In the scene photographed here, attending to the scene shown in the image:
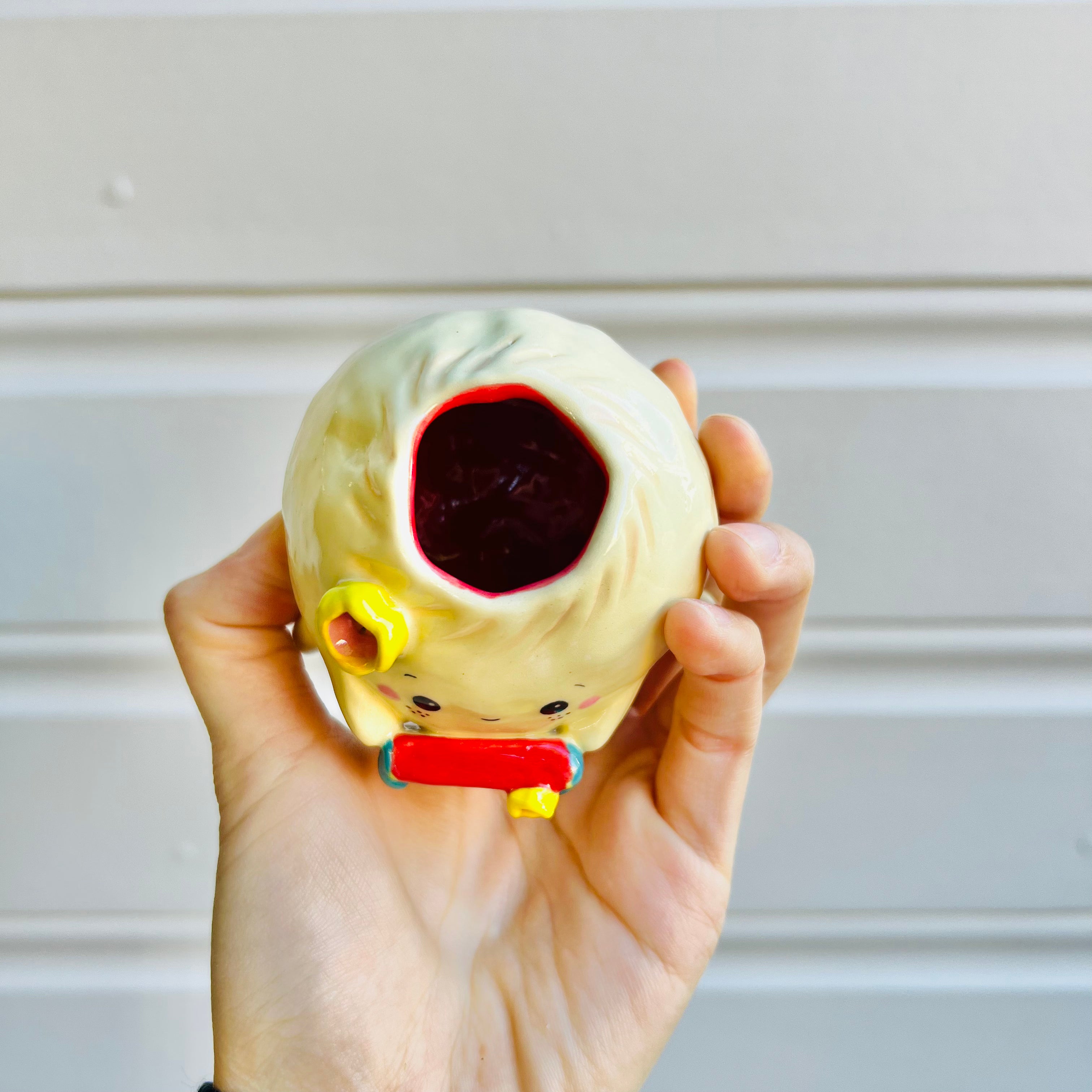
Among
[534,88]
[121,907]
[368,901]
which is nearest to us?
[368,901]

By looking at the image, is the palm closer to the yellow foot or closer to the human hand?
the human hand

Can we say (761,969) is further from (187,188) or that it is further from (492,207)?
(187,188)

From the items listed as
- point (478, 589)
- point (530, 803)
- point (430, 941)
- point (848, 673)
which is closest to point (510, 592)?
point (478, 589)

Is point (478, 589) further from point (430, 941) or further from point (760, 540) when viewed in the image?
point (430, 941)

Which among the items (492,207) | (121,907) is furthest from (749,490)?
(121,907)

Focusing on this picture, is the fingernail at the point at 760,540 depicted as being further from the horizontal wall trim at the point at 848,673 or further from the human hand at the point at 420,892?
the horizontal wall trim at the point at 848,673
